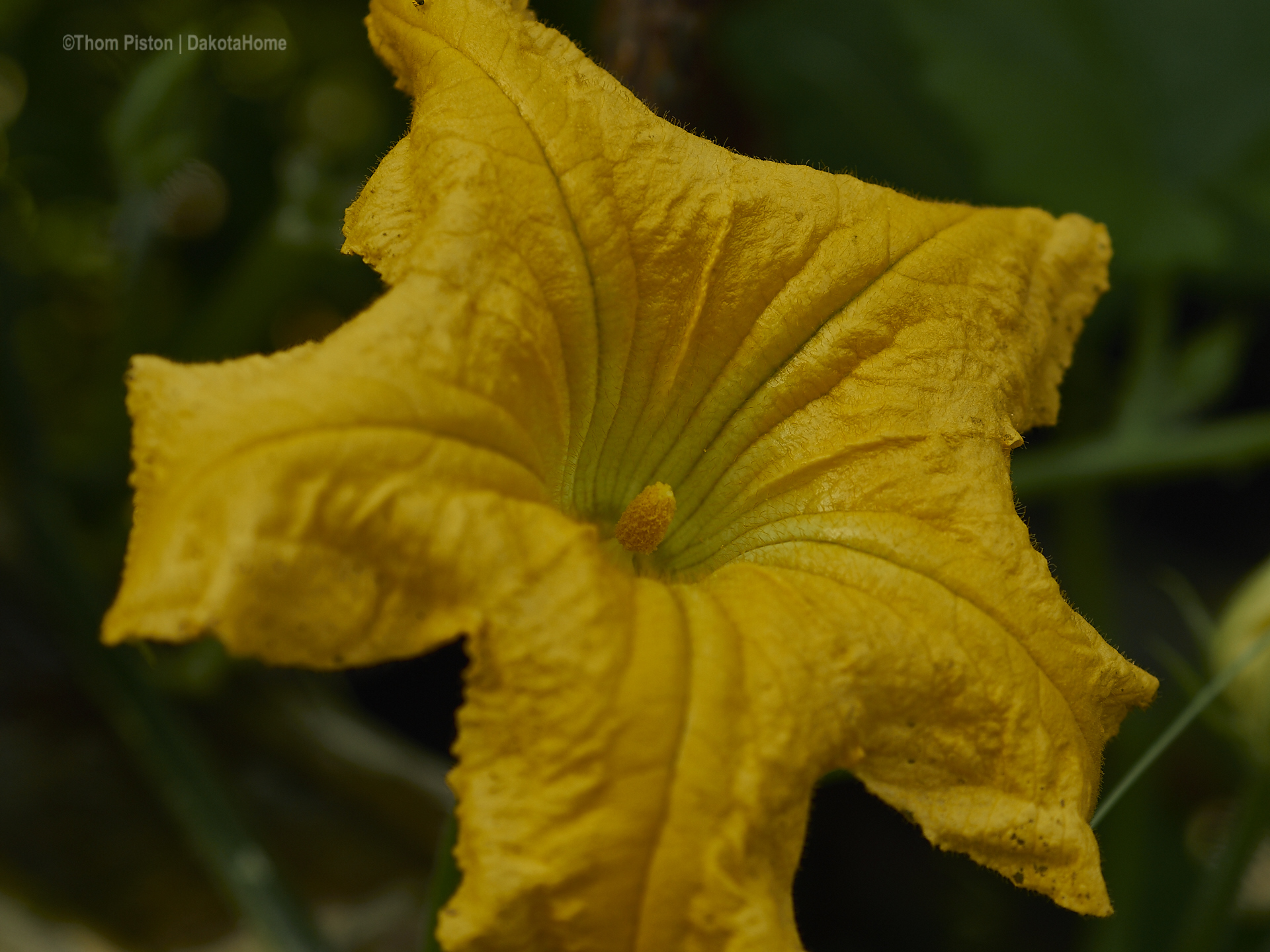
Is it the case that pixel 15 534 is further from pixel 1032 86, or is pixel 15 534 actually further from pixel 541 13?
pixel 1032 86

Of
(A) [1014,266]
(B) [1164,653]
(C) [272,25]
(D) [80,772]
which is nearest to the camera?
(A) [1014,266]

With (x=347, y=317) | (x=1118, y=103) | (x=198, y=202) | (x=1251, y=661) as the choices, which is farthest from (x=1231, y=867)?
(x=198, y=202)

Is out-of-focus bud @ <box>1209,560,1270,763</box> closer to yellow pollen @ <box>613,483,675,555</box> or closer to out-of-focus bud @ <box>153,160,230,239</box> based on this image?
yellow pollen @ <box>613,483,675,555</box>

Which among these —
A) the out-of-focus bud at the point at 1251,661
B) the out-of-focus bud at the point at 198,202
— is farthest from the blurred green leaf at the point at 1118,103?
the out-of-focus bud at the point at 198,202

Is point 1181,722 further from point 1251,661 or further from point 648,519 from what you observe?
point 648,519

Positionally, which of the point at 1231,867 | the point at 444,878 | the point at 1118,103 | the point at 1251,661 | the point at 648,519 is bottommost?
the point at 1231,867

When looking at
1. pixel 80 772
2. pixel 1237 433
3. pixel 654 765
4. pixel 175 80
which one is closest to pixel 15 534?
pixel 80 772

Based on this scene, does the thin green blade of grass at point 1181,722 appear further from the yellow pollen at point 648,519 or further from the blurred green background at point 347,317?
the yellow pollen at point 648,519

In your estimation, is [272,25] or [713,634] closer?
[713,634]

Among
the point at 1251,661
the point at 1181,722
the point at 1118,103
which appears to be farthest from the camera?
the point at 1118,103
